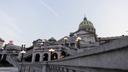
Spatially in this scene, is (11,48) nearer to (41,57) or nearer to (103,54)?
(41,57)

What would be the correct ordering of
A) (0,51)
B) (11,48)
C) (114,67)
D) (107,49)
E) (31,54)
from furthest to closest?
(11,48), (0,51), (31,54), (107,49), (114,67)

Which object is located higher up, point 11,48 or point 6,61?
point 11,48

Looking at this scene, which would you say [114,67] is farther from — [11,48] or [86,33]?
[11,48]

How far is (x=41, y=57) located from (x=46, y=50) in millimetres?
3069

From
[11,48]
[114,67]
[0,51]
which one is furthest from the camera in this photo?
[11,48]

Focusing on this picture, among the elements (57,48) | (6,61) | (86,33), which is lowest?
(6,61)

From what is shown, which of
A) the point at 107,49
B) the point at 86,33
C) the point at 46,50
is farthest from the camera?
the point at 86,33

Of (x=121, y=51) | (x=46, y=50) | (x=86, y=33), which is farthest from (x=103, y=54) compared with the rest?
(x=86, y=33)

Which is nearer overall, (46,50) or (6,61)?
(46,50)

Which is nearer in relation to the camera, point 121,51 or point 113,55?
point 121,51

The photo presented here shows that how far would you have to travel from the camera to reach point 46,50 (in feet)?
161

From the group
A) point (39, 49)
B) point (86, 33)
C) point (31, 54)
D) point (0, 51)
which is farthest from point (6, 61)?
point (86, 33)

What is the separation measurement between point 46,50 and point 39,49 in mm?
3546

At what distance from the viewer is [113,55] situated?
3.94 metres
